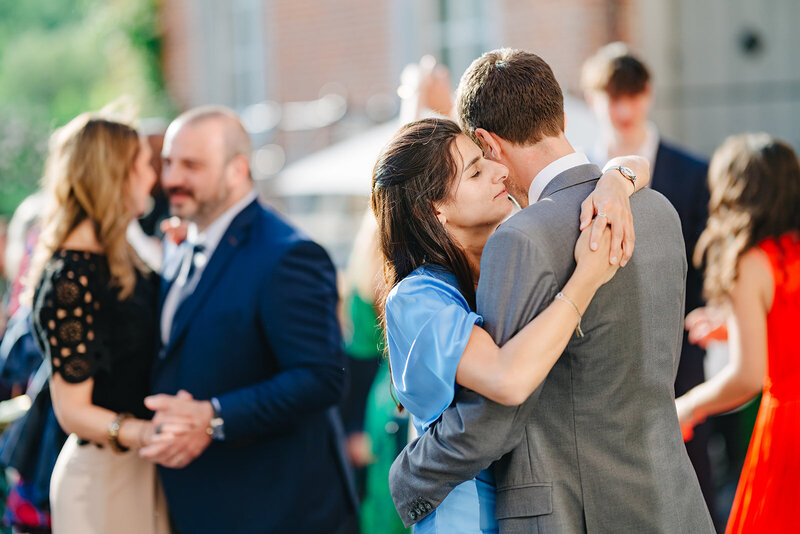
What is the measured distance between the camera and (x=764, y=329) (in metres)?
3.00

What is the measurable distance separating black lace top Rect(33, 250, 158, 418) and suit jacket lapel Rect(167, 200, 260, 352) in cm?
16

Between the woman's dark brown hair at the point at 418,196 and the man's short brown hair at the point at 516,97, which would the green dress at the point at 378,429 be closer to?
the woman's dark brown hair at the point at 418,196

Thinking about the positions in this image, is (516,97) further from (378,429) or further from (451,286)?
(378,429)

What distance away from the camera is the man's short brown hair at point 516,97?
200 cm

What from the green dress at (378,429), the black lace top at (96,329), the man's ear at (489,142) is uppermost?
the man's ear at (489,142)

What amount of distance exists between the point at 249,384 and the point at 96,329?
541 millimetres

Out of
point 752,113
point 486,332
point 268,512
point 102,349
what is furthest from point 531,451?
point 752,113

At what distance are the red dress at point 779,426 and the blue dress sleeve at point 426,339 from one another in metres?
1.52

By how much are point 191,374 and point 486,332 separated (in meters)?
1.46

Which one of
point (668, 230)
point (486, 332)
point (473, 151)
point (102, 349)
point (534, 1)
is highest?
point (534, 1)

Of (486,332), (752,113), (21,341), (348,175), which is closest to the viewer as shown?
(486,332)

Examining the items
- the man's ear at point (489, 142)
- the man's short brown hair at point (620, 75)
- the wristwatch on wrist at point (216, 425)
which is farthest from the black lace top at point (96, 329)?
the man's short brown hair at point (620, 75)

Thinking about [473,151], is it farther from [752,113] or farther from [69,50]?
[69,50]

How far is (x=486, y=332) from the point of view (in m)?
1.90
